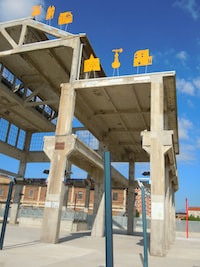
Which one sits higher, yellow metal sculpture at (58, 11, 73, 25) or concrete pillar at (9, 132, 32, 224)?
yellow metal sculpture at (58, 11, 73, 25)

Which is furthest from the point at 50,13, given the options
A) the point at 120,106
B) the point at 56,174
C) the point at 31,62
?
the point at 56,174

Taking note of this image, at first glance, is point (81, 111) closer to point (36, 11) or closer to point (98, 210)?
point (98, 210)

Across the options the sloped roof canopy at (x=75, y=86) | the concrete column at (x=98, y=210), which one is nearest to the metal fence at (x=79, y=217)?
the concrete column at (x=98, y=210)

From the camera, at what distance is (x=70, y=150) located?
16016 mm

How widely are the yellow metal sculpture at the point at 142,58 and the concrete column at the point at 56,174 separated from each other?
560 cm

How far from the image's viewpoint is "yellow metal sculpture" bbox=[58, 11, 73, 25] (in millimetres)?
21494

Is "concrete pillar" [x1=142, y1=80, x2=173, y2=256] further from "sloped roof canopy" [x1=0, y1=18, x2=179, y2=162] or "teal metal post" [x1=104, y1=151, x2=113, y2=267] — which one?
"teal metal post" [x1=104, y1=151, x2=113, y2=267]

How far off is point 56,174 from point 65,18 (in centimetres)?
1350

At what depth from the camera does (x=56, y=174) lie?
52.1 ft

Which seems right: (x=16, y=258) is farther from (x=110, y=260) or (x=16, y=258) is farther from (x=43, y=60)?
(x=43, y=60)

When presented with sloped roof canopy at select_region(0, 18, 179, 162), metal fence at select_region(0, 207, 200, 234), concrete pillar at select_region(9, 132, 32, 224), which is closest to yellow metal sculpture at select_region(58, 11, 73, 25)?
sloped roof canopy at select_region(0, 18, 179, 162)

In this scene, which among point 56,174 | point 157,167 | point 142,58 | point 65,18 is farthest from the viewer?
point 65,18

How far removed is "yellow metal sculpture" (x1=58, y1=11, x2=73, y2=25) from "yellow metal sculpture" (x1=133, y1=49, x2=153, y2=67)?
659 centimetres

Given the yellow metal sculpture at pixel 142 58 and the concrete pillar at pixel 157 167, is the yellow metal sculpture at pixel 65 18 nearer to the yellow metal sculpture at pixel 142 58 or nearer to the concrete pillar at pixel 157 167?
the yellow metal sculpture at pixel 142 58
